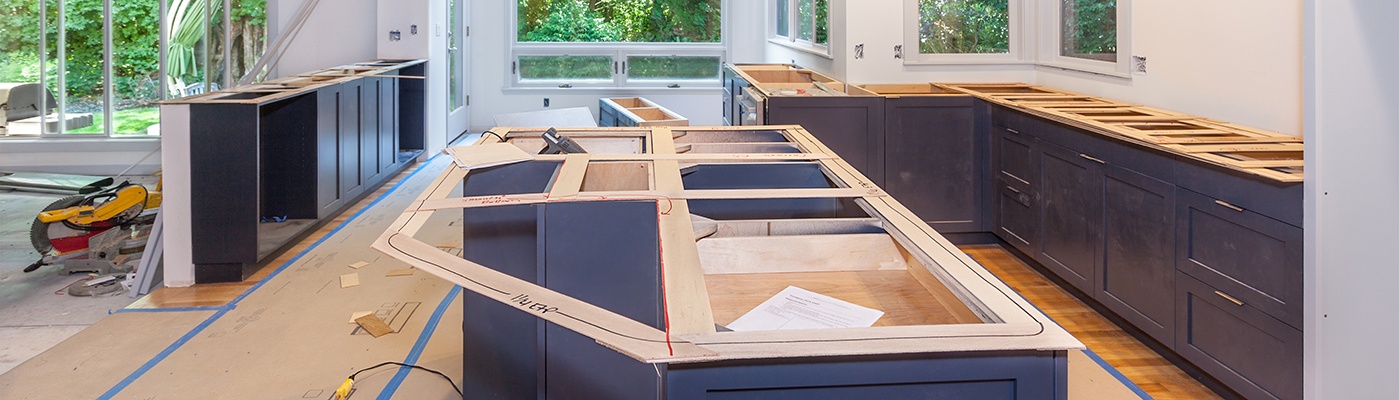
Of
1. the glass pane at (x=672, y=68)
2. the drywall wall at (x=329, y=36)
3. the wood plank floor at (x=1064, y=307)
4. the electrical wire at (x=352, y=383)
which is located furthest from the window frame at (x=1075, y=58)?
the glass pane at (x=672, y=68)

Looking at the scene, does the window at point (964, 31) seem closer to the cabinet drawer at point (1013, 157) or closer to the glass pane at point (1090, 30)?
the glass pane at point (1090, 30)

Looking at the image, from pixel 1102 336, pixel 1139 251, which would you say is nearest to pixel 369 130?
pixel 1102 336

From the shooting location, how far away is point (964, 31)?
20.5ft

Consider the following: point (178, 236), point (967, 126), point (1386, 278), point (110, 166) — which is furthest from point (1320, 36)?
point (110, 166)

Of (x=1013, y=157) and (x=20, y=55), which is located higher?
(x=20, y=55)

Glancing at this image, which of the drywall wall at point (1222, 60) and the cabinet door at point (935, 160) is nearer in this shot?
the drywall wall at point (1222, 60)

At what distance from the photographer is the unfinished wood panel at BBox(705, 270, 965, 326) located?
192 centimetres

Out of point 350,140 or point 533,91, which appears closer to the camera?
point 350,140

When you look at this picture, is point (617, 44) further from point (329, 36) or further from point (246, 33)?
point (246, 33)

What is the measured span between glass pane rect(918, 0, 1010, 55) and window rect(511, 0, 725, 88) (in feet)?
19.2

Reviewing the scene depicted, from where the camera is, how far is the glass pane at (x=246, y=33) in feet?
29.2

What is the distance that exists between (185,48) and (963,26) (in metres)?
6.62

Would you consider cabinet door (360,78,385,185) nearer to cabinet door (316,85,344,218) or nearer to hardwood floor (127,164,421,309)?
cabinet door (316,85,344,218)

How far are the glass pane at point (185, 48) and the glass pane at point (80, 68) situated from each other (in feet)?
1.75
